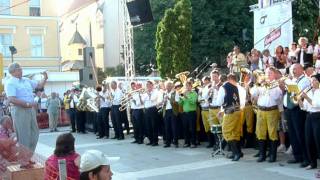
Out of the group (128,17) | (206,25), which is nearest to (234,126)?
(128,17)

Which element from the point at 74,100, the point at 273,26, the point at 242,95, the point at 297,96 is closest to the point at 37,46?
the point at 74,100

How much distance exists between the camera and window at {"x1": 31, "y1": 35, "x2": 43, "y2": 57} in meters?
43.1

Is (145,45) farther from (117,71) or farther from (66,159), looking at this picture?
(66,159)

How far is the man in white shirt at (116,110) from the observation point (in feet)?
52.6

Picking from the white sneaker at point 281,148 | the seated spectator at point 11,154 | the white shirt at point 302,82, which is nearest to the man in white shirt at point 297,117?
the white shirt at point 302,82

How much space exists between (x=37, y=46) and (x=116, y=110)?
28964 millimetres

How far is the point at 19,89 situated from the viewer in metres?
7.64

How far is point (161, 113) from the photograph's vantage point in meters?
14.3

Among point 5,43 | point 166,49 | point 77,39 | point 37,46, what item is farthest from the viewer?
point 77,39

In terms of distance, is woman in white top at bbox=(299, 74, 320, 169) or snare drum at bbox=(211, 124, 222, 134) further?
snare drum at bbox=(211, 124, 222, 134)

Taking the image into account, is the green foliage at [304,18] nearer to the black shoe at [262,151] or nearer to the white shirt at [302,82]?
the black shoe at [262,151]

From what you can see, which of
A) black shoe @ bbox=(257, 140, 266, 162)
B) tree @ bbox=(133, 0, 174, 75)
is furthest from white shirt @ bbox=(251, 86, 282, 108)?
tree @ bbox=(133, 0, 174, 75)

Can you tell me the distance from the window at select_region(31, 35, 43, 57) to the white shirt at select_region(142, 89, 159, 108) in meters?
30.8

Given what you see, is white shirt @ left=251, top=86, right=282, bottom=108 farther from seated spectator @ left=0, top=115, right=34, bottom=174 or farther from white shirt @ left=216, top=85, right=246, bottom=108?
seated spectator @ left=0, top=115, right=34, bottom=174
